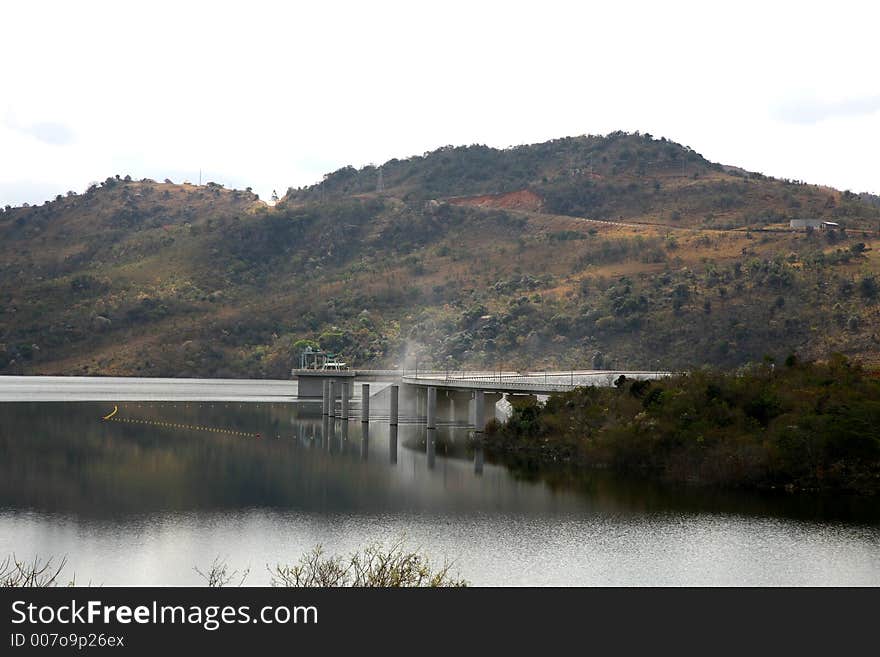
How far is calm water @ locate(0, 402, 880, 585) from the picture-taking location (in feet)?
132

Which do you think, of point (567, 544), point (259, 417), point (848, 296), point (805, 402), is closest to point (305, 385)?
point (259, 417)

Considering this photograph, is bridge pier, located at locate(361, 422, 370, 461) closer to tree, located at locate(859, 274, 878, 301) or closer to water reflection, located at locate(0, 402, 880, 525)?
water reflection, located at locate(0, 402, 880, 525)

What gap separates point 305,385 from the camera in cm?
14838

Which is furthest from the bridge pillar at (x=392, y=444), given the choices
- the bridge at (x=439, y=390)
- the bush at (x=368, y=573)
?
the bush at (x=368, y=573)

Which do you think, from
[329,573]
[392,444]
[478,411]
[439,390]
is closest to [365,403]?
[439,390]

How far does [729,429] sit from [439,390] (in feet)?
164

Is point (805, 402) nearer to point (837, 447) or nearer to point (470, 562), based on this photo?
point (837, 447)

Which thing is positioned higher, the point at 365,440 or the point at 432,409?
the point at 432,409

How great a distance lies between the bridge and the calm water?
29.1 feet

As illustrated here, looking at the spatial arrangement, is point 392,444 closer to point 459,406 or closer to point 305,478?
point 305,478

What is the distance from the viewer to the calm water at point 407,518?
132 feet

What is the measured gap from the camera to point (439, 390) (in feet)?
364

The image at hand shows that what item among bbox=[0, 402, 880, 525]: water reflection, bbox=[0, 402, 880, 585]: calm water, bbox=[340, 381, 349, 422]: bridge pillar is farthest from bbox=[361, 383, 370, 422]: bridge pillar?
bbox=[0, 402, 880, 585]: calm water
